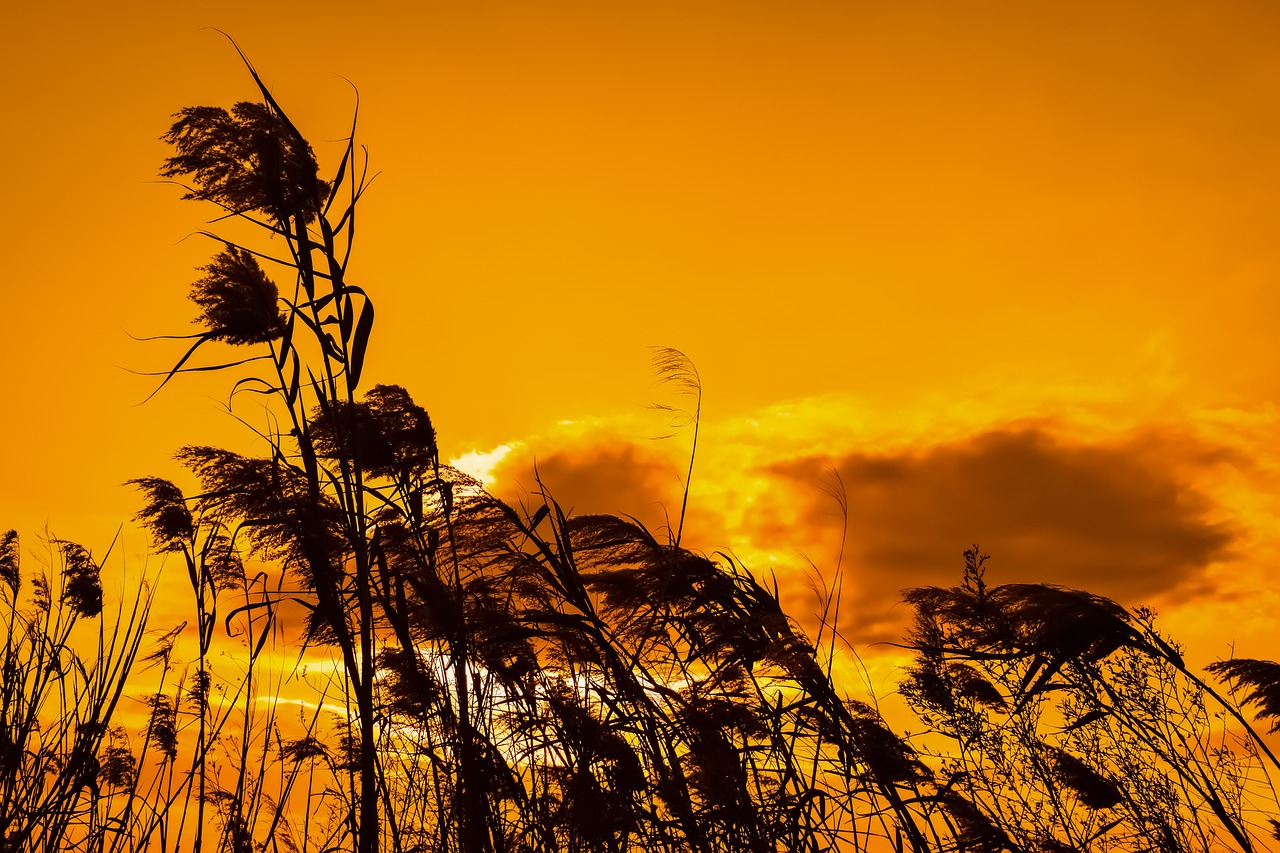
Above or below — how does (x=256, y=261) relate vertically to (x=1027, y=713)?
above

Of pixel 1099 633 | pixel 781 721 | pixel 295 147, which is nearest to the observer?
pixel 1099 633

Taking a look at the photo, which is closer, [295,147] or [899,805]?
[899,805]

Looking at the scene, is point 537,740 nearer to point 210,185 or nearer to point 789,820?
point 789,820

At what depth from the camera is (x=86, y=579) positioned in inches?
Answer: 177

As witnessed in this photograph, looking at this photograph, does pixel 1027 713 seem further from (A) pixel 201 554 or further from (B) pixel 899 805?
(A) pixel 201 554

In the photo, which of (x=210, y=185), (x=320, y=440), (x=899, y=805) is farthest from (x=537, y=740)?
(x=210, y=185)

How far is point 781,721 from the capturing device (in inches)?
91.6

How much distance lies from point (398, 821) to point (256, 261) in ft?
6.72

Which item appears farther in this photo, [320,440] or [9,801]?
[320,440]

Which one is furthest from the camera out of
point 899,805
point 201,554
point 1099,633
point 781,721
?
point 201,554

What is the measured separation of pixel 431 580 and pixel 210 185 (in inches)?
71.2

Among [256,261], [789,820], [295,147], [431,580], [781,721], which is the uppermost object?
[295,147]

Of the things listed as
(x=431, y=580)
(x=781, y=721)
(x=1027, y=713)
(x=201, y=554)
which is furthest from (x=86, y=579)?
(x=1027, y=713)

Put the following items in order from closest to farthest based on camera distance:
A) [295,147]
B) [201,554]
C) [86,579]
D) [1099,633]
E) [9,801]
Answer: [1099,633] → [9,801] → [295,147] → [201,554] → [86,579]
